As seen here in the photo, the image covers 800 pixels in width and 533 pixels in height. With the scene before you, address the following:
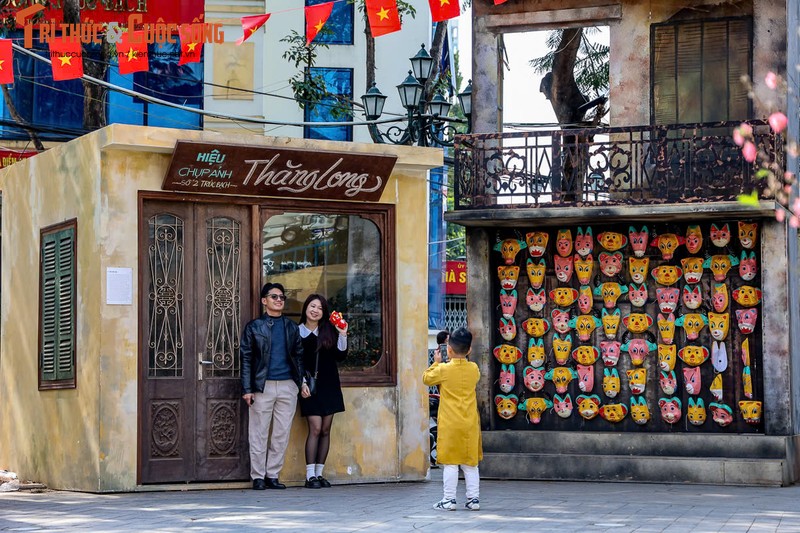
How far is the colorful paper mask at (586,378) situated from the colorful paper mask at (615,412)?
1.02 ft

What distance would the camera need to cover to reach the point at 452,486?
10.9 metres

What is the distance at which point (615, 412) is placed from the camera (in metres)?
15.8

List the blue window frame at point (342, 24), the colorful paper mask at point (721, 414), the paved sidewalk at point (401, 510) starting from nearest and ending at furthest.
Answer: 1. the paved sidewalk at point (401, 510)
2. the colorful paper mask at point (721, 414)
3. the blue window frame at point (342, 24)

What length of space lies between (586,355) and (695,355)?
129 cm

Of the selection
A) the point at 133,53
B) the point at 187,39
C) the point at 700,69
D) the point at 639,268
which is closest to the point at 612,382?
the point at 639,268

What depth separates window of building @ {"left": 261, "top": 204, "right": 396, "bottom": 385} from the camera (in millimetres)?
13984

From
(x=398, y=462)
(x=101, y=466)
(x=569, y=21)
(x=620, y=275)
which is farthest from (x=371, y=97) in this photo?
(x=101, y=466)

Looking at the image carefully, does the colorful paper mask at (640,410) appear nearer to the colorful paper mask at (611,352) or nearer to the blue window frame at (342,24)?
the colorful paper mask at (611,352)

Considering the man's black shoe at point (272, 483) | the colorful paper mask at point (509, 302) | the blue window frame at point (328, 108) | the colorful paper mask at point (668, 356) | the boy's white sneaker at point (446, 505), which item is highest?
the blue window frame at point (328, 108)

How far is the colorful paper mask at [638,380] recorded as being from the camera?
15703mm

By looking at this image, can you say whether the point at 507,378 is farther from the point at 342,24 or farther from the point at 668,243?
the point at 342,24

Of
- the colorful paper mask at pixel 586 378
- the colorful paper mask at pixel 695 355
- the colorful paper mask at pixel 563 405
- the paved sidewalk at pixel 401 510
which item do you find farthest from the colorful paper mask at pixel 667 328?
the paved sidewalk at pixel 401 510

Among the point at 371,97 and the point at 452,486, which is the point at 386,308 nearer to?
the point at 452,486

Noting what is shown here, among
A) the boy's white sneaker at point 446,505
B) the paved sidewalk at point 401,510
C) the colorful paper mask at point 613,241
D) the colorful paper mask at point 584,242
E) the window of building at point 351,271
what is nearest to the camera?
the paved sidewalk at point 401,510
